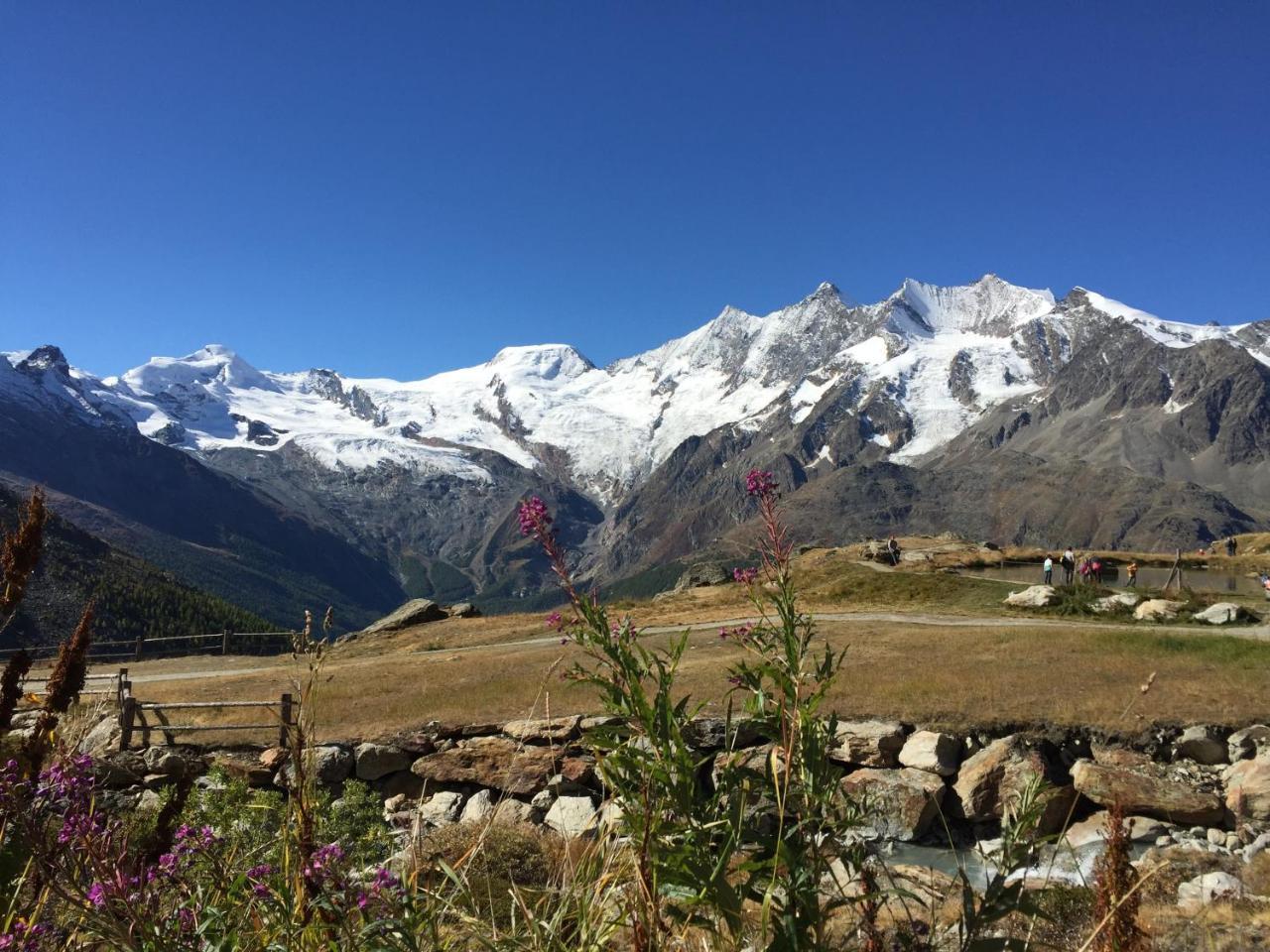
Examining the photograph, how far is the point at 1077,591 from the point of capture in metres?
38.2

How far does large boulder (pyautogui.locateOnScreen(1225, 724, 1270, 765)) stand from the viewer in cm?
1881

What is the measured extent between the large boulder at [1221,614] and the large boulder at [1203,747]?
51.4ft

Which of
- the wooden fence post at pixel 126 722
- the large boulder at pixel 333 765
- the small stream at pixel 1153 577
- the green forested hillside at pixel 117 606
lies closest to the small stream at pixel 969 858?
the large boulder at pixel 333 765

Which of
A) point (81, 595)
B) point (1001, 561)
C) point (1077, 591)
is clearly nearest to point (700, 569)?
point (1001, 561)

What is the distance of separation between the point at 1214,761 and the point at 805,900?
20803mm

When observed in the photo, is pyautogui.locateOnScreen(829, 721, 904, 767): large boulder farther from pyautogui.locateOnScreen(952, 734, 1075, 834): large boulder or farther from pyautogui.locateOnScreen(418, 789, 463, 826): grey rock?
pyautogui.locateOnScreen(418, 789, 463, 826): grey rock

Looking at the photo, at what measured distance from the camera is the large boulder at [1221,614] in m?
32.2

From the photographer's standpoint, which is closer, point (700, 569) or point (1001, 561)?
point (1001, 561)

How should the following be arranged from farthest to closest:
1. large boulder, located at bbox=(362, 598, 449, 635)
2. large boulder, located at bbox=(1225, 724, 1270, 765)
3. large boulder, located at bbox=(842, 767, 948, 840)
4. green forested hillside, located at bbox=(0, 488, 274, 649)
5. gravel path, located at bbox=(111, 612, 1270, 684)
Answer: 1. green forested hillside, located at bbox=(0, 488, 274, 649)
2. large boulder, located at bbox=(362, 598, 449, 635)
3. gravel path, located at bbox=(111, 612, 1270, 684)
4. large boulder, located at bbox=(1225, 724, 1270, 765)
5. large boulder, located at bbox=(842, 767, 948, 840)

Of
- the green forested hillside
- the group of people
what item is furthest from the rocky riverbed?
the green forested hillside

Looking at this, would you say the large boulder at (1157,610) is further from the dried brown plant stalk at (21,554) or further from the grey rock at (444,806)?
the dried brown plant stalk at (21,554)

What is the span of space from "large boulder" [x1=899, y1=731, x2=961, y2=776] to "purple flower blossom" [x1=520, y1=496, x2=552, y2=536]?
17329mm

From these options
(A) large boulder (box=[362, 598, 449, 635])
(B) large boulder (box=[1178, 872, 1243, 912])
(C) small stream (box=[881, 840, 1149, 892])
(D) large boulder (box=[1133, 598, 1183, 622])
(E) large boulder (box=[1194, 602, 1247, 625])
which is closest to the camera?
(B) large boulder (box=[1178, 872, 1243, 912])

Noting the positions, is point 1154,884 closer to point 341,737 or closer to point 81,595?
point 341,737
